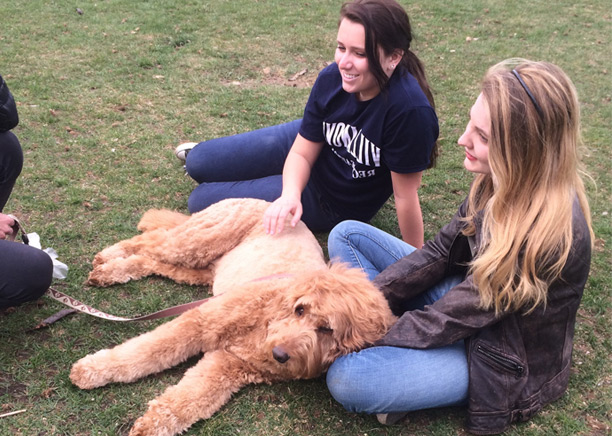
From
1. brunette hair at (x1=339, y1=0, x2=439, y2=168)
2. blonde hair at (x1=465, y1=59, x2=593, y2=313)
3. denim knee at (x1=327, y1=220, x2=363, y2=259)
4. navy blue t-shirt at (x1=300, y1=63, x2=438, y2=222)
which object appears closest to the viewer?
blonde hair at (x1=465, y1=59, x2=593, y2=313)

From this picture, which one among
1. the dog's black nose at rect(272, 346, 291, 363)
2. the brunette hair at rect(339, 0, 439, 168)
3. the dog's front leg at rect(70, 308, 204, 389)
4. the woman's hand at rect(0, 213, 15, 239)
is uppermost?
the brunette hair at rect(339, 0, 439, 168)

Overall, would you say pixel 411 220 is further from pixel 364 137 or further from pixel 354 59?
pixel 354 59

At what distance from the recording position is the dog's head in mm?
2479

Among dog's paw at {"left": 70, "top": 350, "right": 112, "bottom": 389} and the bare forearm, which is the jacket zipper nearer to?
the bare forearm

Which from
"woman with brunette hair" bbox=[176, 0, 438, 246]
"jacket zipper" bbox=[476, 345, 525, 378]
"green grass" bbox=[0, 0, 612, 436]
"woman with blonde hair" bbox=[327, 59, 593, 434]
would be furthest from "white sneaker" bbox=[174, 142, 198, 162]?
"jacket zipper" bbox=[476, 345, 525, 378]

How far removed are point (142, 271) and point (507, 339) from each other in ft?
7.93

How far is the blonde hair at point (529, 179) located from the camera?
2322 millimetres

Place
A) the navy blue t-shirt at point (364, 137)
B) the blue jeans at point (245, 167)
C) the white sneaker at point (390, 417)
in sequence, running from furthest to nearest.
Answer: the blue jeans at point (245, 167) < the navy blue t-shirt at point (364, 137) < the white sneaker at point (390, 417)

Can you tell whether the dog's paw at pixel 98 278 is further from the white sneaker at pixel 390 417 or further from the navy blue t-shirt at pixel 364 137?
the white sneaker at pixel 390 417

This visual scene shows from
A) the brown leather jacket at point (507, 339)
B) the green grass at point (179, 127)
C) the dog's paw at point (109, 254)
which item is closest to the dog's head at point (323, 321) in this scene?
the brown leather jacket at point (507, 339)

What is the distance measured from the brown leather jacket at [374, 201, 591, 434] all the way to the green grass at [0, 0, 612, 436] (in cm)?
24

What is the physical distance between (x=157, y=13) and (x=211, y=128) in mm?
4135

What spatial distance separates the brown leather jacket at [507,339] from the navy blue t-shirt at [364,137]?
91cm

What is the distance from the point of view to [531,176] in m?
2.42
